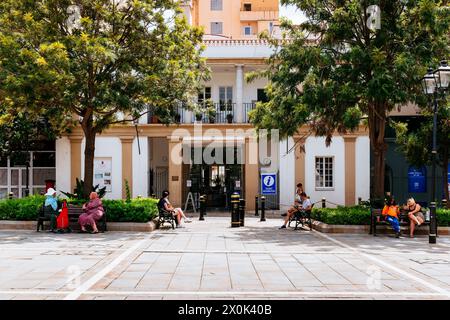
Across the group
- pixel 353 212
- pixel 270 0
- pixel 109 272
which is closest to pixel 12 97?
pixel 109 272

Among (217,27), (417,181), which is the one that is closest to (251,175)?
(417,181)

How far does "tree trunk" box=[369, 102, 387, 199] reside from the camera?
18422mm

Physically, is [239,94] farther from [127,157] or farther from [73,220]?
[73,220]

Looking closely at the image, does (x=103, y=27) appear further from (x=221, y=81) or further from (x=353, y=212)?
(x=221, y=81)

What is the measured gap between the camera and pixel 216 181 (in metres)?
32.1

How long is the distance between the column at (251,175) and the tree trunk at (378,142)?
984 cm

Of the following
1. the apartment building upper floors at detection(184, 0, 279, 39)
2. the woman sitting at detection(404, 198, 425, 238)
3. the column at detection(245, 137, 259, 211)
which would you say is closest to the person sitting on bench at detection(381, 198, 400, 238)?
the woman sitting at detection(404, 198, 425, 238)

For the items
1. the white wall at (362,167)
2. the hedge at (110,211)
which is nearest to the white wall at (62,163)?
the hedge at (110,211)

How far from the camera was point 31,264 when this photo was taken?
407 inches

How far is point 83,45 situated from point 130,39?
2.16 meters

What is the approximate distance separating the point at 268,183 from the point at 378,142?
10163mm

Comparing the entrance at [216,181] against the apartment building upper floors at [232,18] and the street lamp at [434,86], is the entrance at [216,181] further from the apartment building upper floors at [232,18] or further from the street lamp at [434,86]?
the apartment building upper floors at [232,18]

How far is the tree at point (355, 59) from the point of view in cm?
1620

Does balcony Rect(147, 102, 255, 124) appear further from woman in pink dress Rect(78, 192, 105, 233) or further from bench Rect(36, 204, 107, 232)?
woman in pink dress Rect(78, 192, 105, 233)
